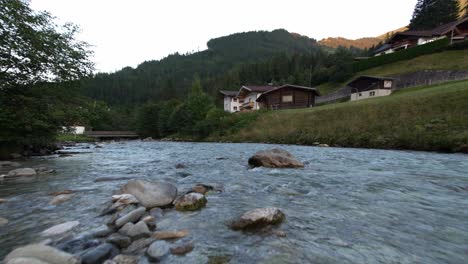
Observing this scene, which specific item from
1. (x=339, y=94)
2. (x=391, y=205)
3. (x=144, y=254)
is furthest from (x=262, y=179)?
(x=339, y=94)

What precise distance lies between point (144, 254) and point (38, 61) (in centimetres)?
1311

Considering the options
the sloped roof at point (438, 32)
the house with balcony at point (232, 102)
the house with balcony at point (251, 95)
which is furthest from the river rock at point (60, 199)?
the sloped roof at point (438, 32)

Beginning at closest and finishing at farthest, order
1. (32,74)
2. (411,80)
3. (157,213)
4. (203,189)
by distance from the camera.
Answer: (157,213) → (203,189) → (32,74) → (411,80)

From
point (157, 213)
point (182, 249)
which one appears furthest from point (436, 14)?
point (182, 249)

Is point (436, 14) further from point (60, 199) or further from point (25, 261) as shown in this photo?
point (25, 261)

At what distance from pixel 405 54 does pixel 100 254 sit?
229 ft

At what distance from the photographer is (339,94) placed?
4944cm

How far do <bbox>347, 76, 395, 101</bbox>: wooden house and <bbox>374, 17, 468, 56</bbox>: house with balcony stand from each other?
22.9 metres

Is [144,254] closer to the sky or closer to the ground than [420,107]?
closer to the ground

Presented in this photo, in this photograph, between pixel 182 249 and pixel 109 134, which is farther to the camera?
pixel 109 134

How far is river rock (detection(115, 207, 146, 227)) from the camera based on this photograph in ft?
12.2

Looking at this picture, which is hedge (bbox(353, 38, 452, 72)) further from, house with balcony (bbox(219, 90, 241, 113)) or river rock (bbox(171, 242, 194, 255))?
river rock (bbox(171, 242, 194, 255))

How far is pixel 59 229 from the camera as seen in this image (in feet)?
11.8

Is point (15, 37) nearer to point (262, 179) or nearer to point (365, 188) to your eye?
point (262, 179)
